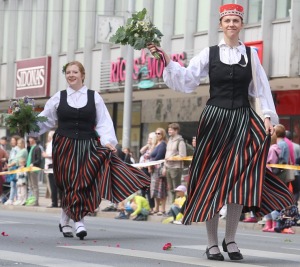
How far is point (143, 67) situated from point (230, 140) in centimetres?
2470

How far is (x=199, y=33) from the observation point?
33219 mm

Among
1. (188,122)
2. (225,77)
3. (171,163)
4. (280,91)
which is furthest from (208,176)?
(188,122)

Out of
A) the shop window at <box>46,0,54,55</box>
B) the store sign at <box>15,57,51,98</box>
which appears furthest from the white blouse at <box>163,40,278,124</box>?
the shop window at <box>46,0,54,55</box>

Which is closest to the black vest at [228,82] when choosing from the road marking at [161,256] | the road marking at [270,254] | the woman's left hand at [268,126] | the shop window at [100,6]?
the woman's left hand at [268,126]

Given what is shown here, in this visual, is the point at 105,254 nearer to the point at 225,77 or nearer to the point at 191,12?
the point at 225,77

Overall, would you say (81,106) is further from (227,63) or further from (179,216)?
(179,216)

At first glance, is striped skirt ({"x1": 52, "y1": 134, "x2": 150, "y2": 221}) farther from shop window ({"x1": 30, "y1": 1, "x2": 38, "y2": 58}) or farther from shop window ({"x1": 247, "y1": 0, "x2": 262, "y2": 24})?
shop window ({"x1": 30, "y1": 1, "x2": 38, "y2": 58})

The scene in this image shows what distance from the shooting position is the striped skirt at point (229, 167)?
9.40m

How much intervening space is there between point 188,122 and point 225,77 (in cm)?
2655

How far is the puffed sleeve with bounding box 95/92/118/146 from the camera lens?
12.7 m

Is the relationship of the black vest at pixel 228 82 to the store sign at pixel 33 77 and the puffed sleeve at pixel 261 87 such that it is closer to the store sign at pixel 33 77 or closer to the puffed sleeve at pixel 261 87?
the puffed sleeve at pixel 261 87

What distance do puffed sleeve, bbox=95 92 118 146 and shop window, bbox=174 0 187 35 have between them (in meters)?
21.9

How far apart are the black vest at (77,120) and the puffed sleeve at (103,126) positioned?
7cm

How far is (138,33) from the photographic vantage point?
1011cm
